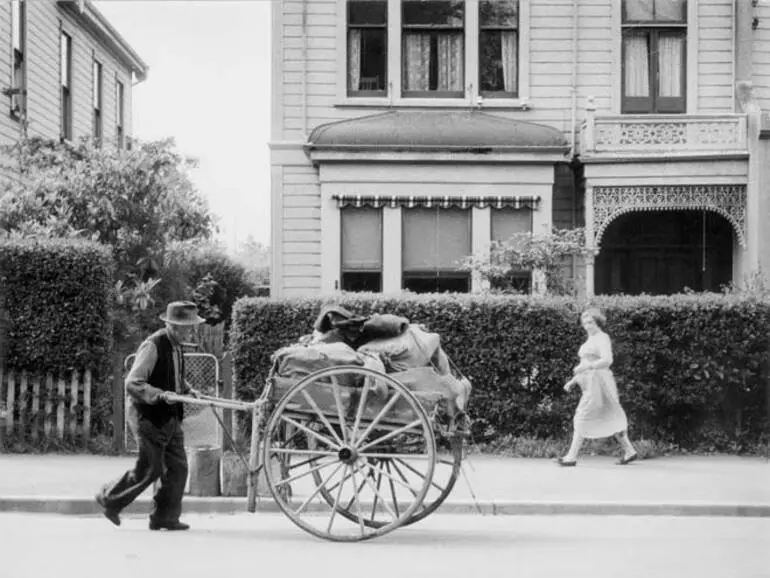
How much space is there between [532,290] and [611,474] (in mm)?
7119

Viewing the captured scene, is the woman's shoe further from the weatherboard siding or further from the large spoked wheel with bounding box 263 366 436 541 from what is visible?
the weatherboard siding

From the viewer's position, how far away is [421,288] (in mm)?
21531

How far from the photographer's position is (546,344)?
15.6 m

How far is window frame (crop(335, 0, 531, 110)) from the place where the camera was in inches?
861

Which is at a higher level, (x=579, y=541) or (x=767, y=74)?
(x=767, y=74)

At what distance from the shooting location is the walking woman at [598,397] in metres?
14.6

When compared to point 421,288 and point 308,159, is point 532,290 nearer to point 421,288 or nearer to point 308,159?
point 421,288

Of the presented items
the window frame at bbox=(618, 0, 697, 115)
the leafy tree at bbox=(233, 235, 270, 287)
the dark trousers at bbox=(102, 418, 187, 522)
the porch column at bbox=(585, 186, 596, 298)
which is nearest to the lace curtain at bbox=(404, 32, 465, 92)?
the window frame at bbox=(618, 0, 697, 115)

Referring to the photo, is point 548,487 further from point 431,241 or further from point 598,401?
point 431,241

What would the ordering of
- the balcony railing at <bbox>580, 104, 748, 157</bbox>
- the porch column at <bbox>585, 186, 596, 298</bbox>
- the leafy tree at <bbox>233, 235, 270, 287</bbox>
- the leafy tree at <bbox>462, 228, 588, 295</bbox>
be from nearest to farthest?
the leafy tree at <bbox>462, 228, 588, 295</bbox> < the porch column at <bbox>585, 186, 596, 298</bbox> < the balcony railing at <bbox>580, 104, 748, 157</bbox> < the leafy tree at <bbox>233, 235, 270, 287</bbox>

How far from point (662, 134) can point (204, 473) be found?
1186 cm

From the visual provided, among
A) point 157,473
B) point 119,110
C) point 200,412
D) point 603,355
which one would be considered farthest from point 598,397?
point 119,110

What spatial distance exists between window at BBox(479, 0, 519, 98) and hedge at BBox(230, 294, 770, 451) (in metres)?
7.46

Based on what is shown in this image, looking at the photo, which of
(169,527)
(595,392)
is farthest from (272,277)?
(169,527)
